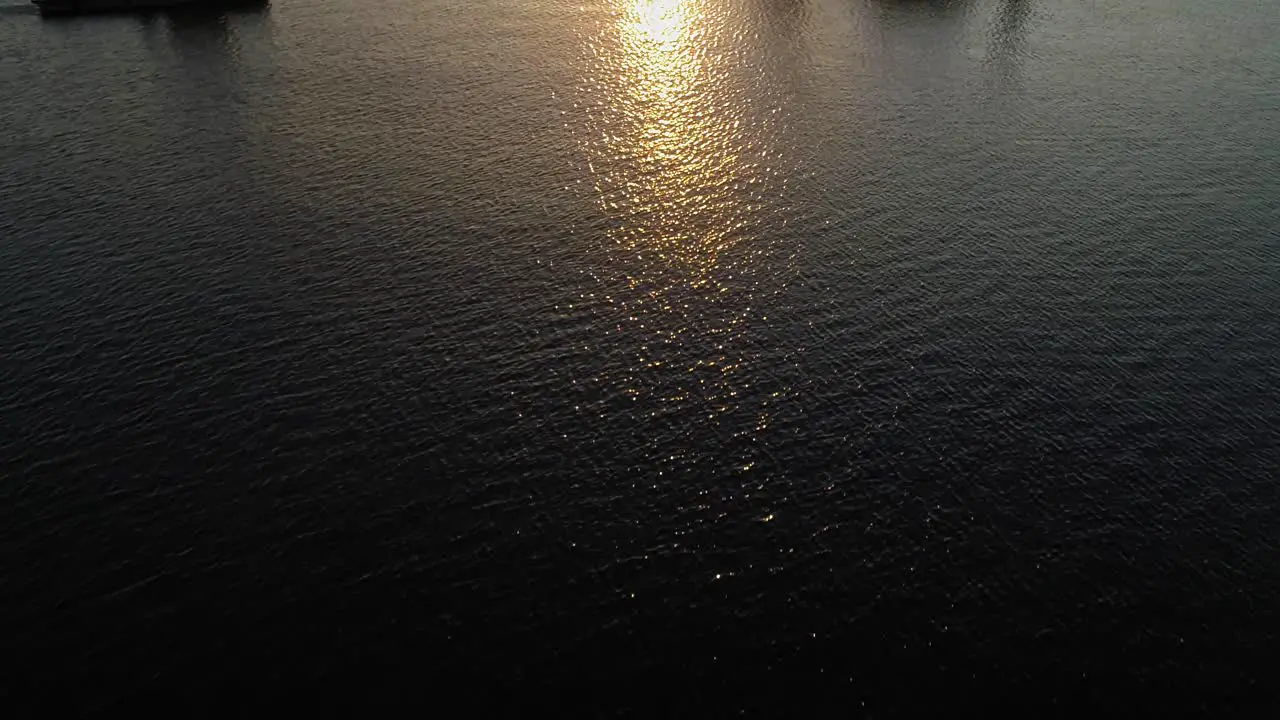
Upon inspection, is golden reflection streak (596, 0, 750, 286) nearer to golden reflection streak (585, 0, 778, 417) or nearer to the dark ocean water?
golden reflection streak (585, 0, 778, 417)

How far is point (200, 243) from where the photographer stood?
327 ft

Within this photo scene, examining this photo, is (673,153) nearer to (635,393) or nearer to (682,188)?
(682,188)

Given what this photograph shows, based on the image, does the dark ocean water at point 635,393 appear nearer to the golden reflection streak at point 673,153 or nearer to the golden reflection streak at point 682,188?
the golden reflection streak at point 682,188

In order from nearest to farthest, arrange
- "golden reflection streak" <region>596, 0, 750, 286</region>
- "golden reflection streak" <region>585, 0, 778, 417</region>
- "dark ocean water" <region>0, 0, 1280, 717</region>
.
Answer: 1. "dark ocean water" <region>0, 0, 1280, 717</region>
2. "golden reflection streak" <region>585, 0, 778, 417</region>
3. "golden reflection streak" <region>596, 0, 750, 286</region>

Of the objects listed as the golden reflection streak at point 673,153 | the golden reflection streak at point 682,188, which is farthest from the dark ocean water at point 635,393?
the golden reflection streak at point 673,153

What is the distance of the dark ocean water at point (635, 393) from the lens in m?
57.5

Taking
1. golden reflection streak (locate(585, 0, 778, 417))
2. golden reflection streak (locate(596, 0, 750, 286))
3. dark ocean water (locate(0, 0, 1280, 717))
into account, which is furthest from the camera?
golden reflection streak (locate(596, 0, 750, 286))

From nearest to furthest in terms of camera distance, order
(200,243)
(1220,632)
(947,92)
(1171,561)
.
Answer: (1220,632)
(1171,561)
(200,243)
(947,92)

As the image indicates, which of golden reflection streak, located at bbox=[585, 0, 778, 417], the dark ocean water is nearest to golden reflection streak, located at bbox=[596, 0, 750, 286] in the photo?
golden reflection streak, located at bbox=[585, 0, 778, 417]

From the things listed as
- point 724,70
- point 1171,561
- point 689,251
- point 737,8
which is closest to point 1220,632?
point 1171,561

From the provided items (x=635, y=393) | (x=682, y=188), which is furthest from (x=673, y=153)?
(x=635, y=393)

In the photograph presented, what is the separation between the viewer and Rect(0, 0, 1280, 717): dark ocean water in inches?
2265

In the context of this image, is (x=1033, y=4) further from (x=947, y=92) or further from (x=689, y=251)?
(x=689, y=251)

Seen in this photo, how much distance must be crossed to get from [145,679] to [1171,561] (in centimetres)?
6748
